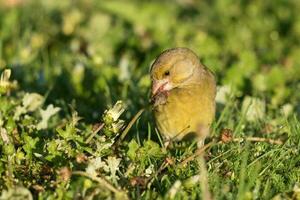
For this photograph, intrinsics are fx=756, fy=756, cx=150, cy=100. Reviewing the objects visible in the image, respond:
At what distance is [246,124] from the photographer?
4988mm

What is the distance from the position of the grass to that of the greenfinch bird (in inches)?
4.9

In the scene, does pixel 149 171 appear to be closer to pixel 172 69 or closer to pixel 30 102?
pixel 172 69

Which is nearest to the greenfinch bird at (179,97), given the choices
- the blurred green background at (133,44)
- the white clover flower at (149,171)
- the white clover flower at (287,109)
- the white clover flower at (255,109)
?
the white clover flower at (149,171)

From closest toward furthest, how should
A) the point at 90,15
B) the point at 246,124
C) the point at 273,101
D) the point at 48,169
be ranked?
the point at 48,169 < the point at 246,124 < the point at 273,101 < the point at 90,15

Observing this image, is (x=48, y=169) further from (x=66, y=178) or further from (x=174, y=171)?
(x=174, y=171)

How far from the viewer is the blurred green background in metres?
5.76

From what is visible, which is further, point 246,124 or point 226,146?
point 246,124

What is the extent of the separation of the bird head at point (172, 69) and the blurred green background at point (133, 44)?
882mm

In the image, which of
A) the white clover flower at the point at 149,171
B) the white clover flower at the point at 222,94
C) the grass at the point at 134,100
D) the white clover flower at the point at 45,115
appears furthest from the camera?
the white clover flower at the point at 222,94

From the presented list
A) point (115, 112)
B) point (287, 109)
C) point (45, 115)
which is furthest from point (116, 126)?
point (287, 109)

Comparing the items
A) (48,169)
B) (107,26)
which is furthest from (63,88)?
(48,169)

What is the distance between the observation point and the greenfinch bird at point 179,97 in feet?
14.4

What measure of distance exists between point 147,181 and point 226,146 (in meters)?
0.77

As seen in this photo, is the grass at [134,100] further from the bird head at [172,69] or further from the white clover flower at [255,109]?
the bird head at [172,69]
